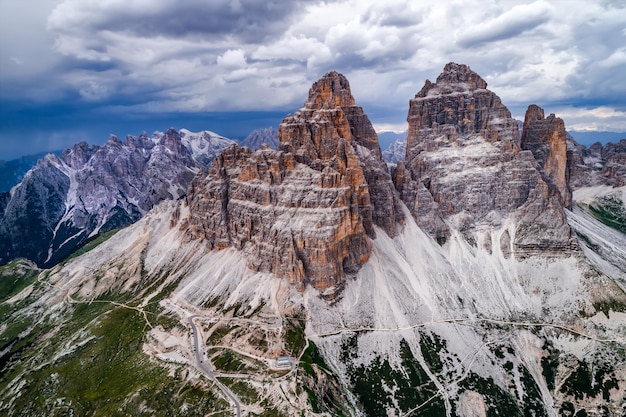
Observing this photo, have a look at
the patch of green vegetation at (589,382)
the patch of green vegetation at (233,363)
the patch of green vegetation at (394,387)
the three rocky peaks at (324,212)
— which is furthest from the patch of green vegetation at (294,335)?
the patch of green vegetation at (589,382)

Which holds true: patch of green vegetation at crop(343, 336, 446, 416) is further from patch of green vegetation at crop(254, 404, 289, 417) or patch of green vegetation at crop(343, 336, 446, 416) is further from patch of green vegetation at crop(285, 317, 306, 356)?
patch of green vegetation at crop(254, 404, 289, 417)

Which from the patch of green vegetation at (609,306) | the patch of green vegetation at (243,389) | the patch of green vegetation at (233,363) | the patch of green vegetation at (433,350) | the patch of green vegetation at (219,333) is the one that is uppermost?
the patch of green vegetation at (609,306)

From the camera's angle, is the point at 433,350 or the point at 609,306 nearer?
the point at 433,350

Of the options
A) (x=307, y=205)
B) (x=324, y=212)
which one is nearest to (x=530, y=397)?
(x=324, y=212)

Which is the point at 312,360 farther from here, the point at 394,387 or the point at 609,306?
the point at 609,306

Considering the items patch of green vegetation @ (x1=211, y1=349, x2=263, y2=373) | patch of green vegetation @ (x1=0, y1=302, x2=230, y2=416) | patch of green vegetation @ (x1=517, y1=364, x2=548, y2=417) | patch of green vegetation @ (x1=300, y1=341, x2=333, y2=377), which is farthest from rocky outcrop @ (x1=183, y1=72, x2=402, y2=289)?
patch of green vegetation @ (x1=517, y1=364, x2=548, y2=417)

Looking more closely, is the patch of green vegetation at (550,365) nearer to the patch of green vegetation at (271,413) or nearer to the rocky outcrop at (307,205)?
the rocky outcrop at (307,205)
